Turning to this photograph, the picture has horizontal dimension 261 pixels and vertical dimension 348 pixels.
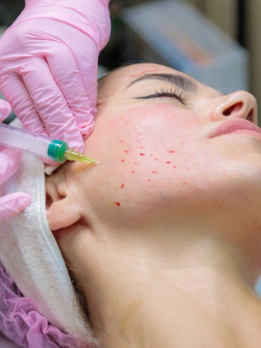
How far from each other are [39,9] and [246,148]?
0.78 meters

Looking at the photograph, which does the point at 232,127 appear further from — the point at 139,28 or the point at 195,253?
the point at 139,28

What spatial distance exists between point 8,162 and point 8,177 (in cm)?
4

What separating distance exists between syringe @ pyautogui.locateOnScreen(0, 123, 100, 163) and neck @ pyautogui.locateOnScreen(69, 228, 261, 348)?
25 cm

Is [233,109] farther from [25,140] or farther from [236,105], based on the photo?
[25,140]

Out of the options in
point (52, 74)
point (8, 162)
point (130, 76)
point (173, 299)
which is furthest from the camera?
point (130, 76)

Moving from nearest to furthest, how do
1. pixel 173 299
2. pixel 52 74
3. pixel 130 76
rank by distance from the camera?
pixel 173 299 → pixel 52 74 → pixel 130 76

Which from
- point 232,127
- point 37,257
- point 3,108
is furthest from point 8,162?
point 232,127

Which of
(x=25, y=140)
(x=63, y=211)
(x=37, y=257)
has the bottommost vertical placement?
(x=37, y=257)

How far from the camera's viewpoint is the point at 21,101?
1221 mm

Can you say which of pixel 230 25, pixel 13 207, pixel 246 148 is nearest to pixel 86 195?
pixel 13 207

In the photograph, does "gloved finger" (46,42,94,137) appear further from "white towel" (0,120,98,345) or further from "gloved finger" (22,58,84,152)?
"white towel" (0,120,98,345)

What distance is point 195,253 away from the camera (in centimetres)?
104

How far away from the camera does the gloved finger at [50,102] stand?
1.19m

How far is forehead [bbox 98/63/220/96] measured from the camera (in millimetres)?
1314
